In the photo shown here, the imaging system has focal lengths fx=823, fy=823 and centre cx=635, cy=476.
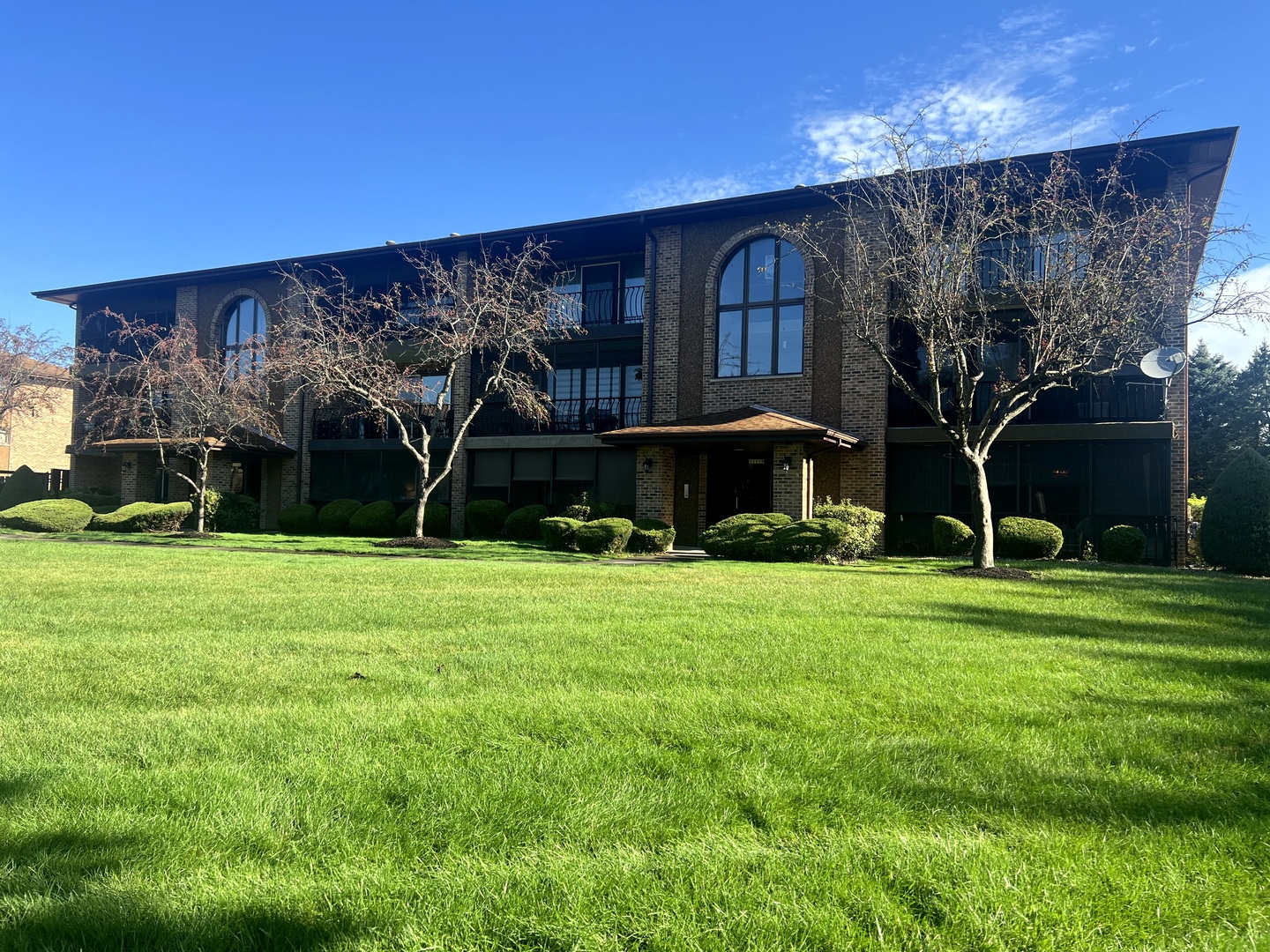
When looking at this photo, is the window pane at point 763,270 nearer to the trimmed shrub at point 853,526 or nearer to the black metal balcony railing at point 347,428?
the trimmed shrub at point 853,526

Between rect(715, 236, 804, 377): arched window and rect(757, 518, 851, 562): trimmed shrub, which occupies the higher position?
rect(715, 236, 804, 377): arched window

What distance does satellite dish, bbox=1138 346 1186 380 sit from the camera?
16.9 meters

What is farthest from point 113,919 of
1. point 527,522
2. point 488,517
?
point 488,517

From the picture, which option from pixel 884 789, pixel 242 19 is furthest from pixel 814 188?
pixel 884 789

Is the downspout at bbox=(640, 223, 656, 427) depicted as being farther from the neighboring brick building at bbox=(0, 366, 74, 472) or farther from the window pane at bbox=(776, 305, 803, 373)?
the neighboring brick building at bbox=(0, 366, 74, 472)

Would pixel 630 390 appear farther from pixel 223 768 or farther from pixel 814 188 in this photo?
pixel 223 768

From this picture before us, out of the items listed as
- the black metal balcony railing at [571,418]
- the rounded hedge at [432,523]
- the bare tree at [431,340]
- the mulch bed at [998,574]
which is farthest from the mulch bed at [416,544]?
the mulch bed at [998,574]

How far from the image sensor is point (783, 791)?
10.2 feet

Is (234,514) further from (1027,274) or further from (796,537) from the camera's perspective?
(1027,274)

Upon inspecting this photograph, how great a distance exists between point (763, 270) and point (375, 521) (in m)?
13.0

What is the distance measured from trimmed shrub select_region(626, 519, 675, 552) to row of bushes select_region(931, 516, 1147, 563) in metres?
6.25

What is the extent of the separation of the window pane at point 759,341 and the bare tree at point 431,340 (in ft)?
16.1

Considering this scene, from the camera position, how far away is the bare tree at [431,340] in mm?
20328

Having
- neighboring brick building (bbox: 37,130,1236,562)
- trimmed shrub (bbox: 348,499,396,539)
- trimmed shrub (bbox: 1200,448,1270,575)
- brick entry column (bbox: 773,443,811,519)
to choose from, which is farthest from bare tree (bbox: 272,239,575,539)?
trimmed shrub (bbox: 1200,448,1270,575)
